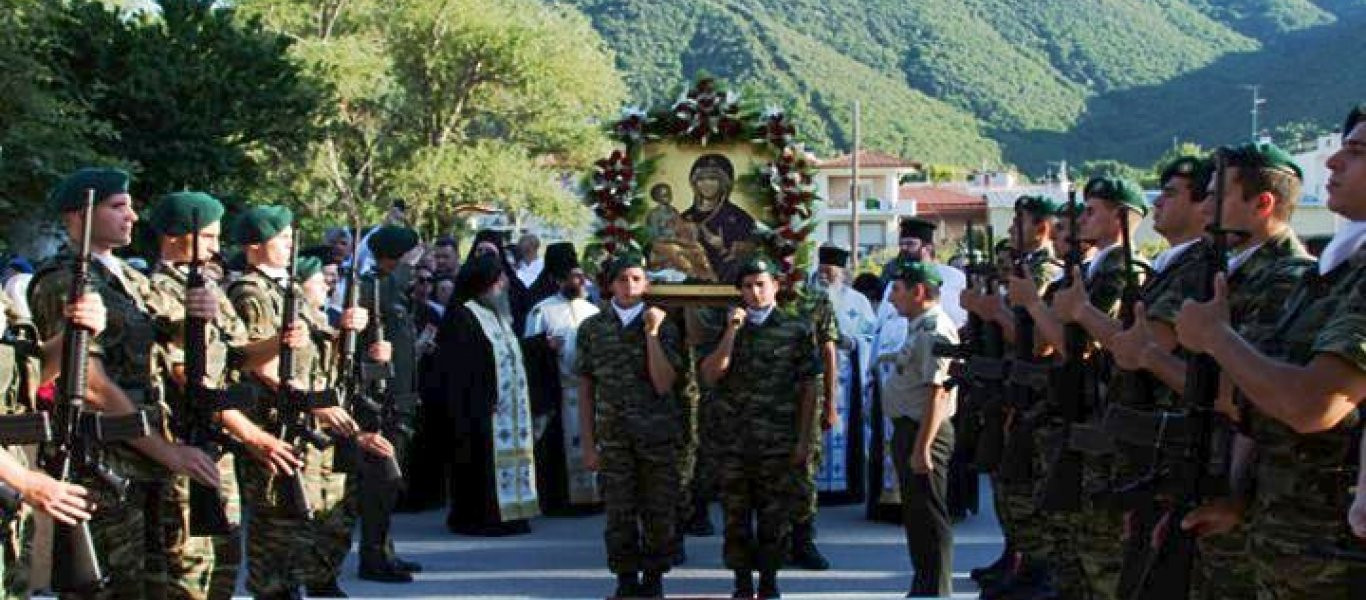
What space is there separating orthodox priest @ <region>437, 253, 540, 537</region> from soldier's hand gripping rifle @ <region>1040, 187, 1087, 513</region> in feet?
17.3

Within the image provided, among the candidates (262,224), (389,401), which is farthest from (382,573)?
(262,224)

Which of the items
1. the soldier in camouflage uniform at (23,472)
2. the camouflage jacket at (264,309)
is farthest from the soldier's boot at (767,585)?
the soldier in camouflage uniform at (23,472)

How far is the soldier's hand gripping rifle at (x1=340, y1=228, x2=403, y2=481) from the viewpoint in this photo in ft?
26.9

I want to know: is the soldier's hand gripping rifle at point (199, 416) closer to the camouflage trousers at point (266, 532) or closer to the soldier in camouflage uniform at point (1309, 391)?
the camouflage trousers at point (266, 532)

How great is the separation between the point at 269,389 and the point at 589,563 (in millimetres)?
3495

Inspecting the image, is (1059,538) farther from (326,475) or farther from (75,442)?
(75,442)

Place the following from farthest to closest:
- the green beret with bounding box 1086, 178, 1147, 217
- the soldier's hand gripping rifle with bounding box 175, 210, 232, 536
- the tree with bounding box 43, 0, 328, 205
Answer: the tree with bounding box 43, 0, 328, 205 → the green beret with bounding box 1086, 178, 1147, 217 → the soldier's hand gripping rifle with bounding box 175, 210, 232, 536

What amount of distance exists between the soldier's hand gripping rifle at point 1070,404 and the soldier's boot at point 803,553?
354 centimetres

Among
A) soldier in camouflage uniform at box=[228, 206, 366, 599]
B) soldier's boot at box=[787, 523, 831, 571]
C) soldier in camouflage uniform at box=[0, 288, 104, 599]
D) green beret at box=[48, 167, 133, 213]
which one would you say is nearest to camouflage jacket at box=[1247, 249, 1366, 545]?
soldier in camouflage uniform at box=[0, 288, 104, 599]

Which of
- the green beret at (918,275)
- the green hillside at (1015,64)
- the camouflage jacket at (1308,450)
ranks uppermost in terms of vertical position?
the green hillside at (1015,64)

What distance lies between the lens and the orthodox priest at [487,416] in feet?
37.3

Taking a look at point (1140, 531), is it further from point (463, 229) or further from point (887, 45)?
point (887, 45)

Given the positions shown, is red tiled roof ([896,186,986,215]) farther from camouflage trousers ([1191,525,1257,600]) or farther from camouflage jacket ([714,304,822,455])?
camouflage trousers ([1191,525,1257,600])

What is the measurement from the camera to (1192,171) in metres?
6.26
